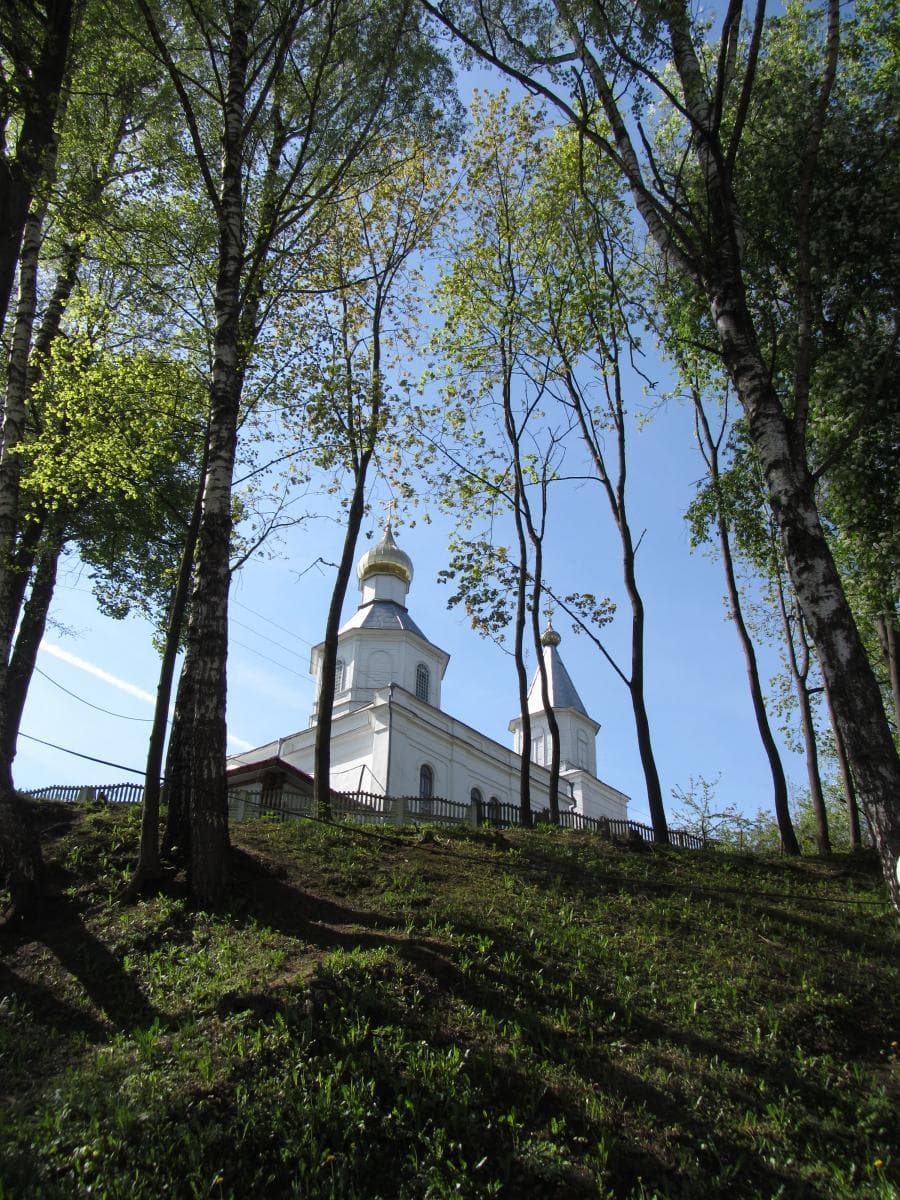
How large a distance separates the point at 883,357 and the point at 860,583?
153 inches

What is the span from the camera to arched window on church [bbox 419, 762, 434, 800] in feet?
99.1

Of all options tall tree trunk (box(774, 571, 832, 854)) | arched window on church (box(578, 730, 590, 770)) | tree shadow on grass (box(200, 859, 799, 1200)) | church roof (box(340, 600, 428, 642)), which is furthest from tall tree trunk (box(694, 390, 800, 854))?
arched window on church (box(578, 730, 590, 770))

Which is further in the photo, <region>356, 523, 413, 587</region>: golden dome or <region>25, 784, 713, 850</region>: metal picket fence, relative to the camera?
<region>356, 523, 413, 587</region>: golden dome

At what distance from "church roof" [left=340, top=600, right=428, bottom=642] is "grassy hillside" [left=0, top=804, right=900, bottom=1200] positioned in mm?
25411

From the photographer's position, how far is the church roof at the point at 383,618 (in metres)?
34.7

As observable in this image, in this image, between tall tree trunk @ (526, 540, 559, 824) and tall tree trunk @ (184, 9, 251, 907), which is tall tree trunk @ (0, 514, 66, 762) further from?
tall tree trunk @ (526, 540, 559, 824)

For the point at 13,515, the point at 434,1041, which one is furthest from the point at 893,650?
the point at 13,515

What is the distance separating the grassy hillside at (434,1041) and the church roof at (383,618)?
2541 cm

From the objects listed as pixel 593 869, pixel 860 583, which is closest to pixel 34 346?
pixel 593 869

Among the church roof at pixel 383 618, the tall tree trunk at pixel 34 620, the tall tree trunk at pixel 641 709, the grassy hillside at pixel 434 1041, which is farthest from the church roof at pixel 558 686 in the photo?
the grassy hillside at pixel 434 1041

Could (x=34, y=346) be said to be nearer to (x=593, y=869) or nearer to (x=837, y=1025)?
(x=593, y=869)

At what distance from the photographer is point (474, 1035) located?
5250mm

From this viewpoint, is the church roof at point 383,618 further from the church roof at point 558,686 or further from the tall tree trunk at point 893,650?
the tall tree trunk at point 893,650

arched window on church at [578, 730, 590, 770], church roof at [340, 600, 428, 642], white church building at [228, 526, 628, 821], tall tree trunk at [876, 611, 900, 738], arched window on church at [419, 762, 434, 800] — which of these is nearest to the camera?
tall tree trunk at [876, 611, 900, 738]
